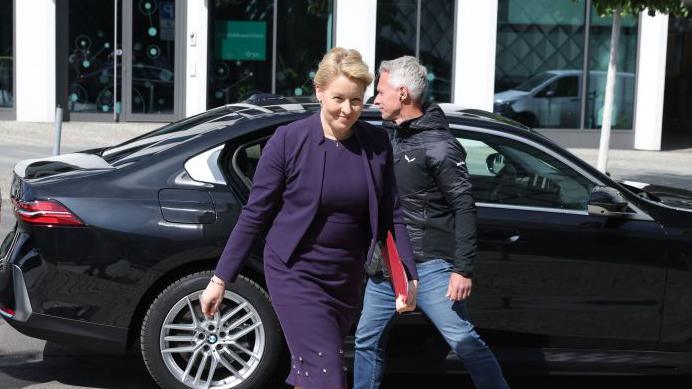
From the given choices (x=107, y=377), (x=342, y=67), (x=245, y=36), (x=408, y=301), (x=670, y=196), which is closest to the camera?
(x=342, y=67)

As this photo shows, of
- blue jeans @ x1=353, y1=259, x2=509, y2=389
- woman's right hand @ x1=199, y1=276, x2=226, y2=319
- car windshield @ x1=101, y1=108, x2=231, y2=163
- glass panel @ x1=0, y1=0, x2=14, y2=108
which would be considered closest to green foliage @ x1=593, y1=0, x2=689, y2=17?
car windshield @ x1=101, y1=108, x2=231, y2=163

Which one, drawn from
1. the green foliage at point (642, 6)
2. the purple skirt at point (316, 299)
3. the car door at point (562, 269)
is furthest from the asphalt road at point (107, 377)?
Answer: the green foliage at point (642, 6)

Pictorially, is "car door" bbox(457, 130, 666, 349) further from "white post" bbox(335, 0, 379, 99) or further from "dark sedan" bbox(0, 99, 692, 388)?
"white post" bbox(335, 0, 379, 99)

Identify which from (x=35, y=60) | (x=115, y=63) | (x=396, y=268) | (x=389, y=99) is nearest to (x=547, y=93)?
(x=115, y=63)

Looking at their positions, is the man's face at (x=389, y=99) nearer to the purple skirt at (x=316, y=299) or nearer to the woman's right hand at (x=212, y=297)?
the purple skirt at (x=316, y=299)

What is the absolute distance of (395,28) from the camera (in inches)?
794

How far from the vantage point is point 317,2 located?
66.0 ft

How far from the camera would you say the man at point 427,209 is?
4.40 metres

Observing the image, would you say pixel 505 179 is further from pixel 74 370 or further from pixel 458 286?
pixel 74 370

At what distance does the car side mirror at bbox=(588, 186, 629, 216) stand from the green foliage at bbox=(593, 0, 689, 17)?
20.2ft

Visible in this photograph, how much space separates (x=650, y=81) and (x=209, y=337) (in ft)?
55.3

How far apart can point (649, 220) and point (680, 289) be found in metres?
0.37

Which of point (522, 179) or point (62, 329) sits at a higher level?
point (522, 179)

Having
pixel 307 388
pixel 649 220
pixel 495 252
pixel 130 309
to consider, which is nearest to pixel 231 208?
pixel 130 309
